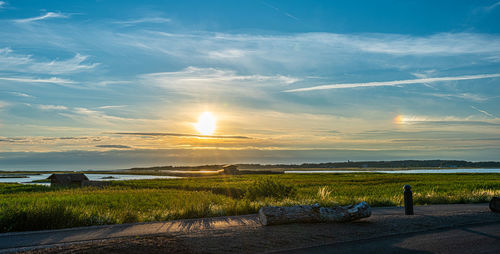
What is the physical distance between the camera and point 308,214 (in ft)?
39.5

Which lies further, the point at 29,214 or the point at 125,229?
the point at 29,214

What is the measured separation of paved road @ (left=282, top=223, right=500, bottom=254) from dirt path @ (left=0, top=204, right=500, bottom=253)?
1.52 feet

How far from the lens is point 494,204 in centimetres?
1503

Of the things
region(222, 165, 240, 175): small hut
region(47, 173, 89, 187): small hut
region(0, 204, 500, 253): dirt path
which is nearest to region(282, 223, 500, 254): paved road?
region(0, 204, 500, 253): dirt path

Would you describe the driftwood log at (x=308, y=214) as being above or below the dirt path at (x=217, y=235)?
above

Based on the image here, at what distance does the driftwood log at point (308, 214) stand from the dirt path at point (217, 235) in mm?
249

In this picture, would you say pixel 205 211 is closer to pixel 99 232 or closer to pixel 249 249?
pixel 99 232

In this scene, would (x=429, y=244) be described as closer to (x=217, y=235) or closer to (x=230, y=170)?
(x=217, y=235)

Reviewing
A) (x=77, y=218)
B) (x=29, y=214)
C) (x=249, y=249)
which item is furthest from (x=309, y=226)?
(x=29, y=214)

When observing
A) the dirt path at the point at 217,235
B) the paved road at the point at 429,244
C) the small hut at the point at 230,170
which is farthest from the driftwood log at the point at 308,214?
the small hut at the point at 230,170

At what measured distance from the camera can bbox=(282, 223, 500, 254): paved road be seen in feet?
29.0

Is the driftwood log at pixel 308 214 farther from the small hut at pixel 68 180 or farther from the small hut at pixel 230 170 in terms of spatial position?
the small hut at pixel 230 170

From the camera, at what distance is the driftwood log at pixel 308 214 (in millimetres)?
11688

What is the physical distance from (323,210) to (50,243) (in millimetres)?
7520
